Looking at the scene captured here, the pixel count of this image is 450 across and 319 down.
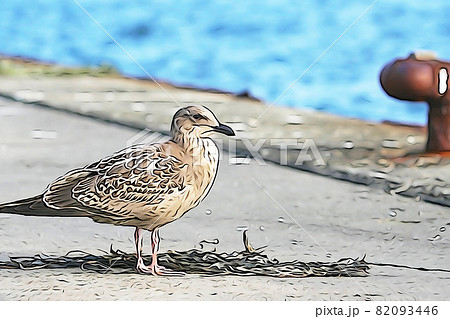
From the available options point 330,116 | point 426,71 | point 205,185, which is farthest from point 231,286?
point 330,116

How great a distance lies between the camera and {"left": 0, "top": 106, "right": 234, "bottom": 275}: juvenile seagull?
3.29 meters

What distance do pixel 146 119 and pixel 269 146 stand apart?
0.98 meters

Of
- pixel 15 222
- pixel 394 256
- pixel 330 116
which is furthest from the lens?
pixel 330 116

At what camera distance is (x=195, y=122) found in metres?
3.28

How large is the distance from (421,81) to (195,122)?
7.19 feet

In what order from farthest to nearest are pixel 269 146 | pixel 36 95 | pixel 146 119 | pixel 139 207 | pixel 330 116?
pixel 36 95 < pixel 330 116 < pixel 146 119 < pixel 269 146 < pixel 139 207

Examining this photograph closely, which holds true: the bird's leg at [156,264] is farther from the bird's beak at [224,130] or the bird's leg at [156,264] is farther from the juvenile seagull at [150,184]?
the bird's beak at [224,130]

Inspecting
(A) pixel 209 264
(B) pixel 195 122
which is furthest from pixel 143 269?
(B) pixel 195 122

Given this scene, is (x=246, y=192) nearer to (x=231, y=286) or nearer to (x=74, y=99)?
(x=231, y=286)

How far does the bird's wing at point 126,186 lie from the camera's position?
130 inches

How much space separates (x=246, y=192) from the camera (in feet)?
16.1

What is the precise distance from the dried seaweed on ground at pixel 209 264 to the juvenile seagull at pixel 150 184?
0.30 metres

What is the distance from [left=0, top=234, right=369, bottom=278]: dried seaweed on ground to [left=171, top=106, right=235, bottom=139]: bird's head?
531mm

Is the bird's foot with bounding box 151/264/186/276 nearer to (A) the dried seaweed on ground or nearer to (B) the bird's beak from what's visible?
(A) the dried seaweed on ground
